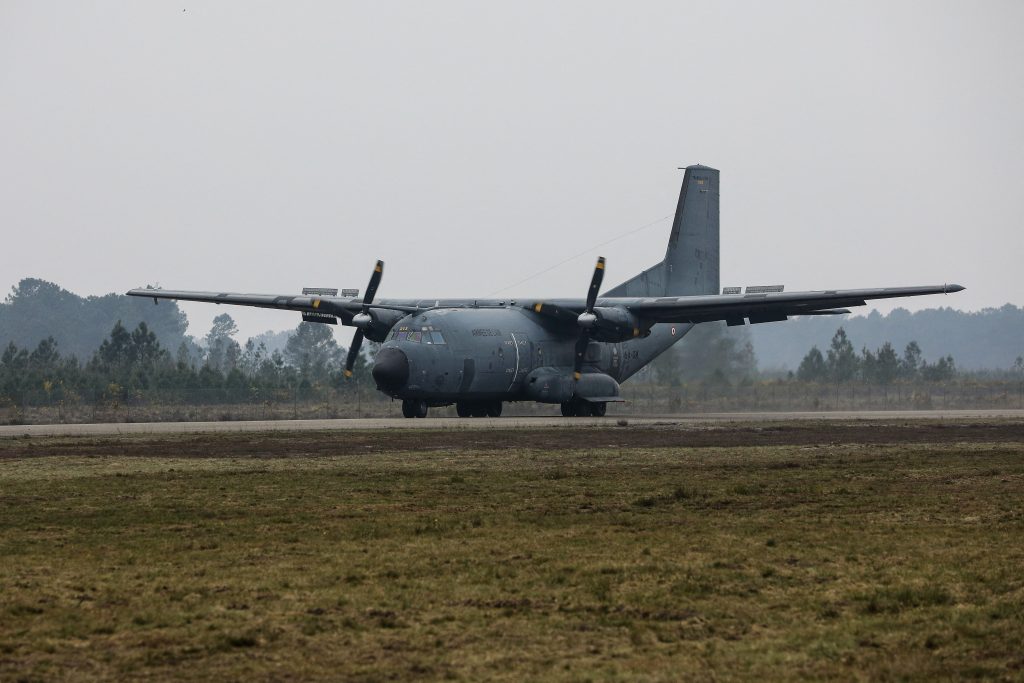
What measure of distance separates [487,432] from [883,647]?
27.3 metres

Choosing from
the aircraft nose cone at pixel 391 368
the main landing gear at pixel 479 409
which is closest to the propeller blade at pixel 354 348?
the main landing gear at pixel 479 409

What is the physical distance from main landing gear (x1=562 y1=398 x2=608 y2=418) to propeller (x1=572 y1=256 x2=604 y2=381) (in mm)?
1379

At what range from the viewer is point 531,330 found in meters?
46.8

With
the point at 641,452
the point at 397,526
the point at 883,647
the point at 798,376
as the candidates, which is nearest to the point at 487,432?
the point at 641,452

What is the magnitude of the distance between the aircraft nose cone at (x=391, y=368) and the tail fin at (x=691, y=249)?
Answer: 1361 centimetres

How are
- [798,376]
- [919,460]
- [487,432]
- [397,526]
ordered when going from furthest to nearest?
[798,376], [487,432], [919,460], [397,526]

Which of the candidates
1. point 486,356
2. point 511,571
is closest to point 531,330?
point 486,356

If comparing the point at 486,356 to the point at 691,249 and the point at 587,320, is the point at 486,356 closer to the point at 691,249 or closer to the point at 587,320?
the point at 587,320

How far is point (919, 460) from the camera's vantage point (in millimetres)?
26672

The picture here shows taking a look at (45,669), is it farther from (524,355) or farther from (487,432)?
(524,355)

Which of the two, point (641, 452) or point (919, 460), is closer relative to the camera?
point (919, 460)

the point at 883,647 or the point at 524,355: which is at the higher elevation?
the point at 524,355

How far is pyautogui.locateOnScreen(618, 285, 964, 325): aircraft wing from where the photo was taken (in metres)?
43.1

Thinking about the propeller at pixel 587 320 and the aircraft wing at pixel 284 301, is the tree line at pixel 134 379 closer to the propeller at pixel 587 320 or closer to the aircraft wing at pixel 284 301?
the aircraft wing at pixel 284 301
